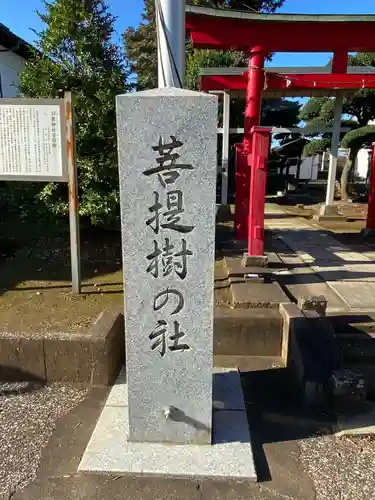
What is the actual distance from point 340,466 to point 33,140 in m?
4.11

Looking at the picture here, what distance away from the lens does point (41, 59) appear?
5496 mm

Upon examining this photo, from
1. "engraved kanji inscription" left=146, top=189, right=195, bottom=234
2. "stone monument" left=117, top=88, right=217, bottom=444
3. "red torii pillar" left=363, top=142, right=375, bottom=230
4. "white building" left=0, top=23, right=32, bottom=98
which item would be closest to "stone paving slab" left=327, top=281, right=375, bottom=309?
"stone monument" left=117, top=88, right=217, bottom=444

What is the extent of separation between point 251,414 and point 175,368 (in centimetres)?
91

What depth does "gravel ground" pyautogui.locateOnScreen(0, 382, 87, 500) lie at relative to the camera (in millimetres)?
2354

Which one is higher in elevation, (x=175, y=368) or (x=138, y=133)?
(x=138, y=133)

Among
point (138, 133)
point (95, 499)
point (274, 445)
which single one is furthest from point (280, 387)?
point (138, 133)

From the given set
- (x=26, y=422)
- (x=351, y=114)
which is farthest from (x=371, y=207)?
(x=351, y=114)

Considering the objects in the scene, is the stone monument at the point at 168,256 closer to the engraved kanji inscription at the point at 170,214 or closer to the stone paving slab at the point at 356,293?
the engraved kanji inscription at the point at 170,214

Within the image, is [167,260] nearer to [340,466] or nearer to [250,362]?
[340,466]

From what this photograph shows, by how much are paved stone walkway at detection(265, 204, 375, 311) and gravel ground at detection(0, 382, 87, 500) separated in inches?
117

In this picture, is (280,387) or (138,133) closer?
(138,133)

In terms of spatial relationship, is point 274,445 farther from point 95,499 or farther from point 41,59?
point 41,59

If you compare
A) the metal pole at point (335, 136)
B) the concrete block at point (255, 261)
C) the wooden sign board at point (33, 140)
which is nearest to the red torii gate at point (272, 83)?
the metal pole at point (335, 136)

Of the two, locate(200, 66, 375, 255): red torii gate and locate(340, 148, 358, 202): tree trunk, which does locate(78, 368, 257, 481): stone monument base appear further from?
locate(340, 148, 358, 202): tree trunk
